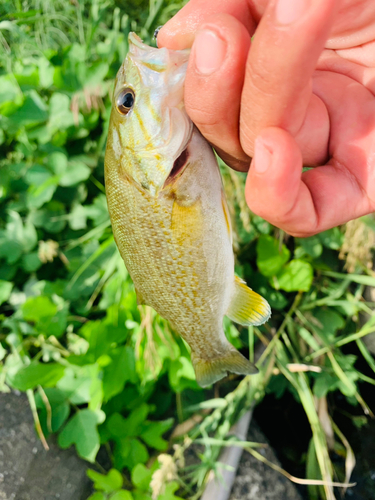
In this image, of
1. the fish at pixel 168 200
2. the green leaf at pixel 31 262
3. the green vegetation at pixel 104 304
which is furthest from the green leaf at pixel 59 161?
the fish at pixel 168 200

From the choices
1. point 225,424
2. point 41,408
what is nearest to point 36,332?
point 41,408

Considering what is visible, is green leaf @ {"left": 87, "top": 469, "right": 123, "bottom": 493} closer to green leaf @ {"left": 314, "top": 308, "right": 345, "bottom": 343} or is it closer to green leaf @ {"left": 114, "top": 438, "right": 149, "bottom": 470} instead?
green leaf @ {"left": 114, "top": 438, "right": 149, "bottom": 470}

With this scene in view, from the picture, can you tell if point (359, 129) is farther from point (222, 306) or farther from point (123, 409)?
point (123, 409)

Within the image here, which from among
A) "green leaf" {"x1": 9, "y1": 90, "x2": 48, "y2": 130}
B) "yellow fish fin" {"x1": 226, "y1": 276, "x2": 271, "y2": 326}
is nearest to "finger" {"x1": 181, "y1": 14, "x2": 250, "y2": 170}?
"yellow fish fin" {"x1": 226, "y1": 276, "x2": 271, "y2": 326}

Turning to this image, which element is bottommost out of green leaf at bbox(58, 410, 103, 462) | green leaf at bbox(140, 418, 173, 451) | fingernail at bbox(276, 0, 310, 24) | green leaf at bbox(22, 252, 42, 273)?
green leaf at bbox(140, 418, 173, 451)

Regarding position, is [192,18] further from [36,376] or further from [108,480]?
[108,480]

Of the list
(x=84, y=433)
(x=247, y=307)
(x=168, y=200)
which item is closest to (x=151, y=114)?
(x=168, y=200)
